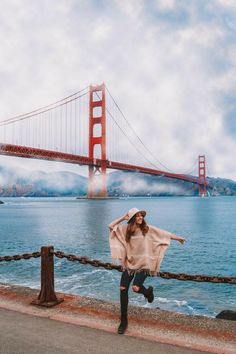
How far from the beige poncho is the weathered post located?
1.23 meters

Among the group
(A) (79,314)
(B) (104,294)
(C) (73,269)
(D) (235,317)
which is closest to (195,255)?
(C) (73,269)

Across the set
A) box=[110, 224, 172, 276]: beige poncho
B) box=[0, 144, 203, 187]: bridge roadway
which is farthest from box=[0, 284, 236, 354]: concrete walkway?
box=[0, 144, 203, 187]: bridge roadway

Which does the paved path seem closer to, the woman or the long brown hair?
the woman

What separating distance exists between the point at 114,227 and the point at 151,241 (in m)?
0.42

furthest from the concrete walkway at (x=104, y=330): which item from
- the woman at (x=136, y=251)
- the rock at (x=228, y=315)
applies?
the rock at (x=228, y=315)

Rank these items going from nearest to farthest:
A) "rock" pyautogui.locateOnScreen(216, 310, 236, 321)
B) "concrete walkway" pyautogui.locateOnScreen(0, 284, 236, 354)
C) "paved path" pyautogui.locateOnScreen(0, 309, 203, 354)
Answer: "paved path" pyautogui.locateOnScreen(0, 309, 203, 354)
"concrete walkway" pyautogui.locateOnScreen(0, 284, 236, 354)
"rock" pyautogui.locateOnScreen(216, 310, 236, 321)

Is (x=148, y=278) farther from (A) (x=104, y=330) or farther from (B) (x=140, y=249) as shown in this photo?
(B) (x=140, y=249)

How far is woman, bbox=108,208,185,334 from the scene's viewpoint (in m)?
3.57

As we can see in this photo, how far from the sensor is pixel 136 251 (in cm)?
359

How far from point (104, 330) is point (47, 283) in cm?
115

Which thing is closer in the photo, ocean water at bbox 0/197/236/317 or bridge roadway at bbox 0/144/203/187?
ocean water at bbox 0/197/236/317

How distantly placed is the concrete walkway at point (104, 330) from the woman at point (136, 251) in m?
0.28

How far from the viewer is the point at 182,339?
337 centimetres

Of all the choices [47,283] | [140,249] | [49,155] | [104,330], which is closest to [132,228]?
[140,249]
